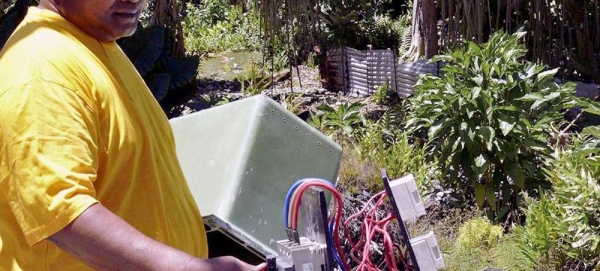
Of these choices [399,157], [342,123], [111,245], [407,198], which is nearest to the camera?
[111,245]

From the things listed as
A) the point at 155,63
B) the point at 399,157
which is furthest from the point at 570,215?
the point at 155,63

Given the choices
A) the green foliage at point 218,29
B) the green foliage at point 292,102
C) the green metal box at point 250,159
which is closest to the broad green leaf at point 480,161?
the green foliage at point 292,102

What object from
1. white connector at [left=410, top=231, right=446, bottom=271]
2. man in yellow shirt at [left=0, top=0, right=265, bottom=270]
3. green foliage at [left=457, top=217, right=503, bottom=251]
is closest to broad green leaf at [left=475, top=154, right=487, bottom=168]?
green foliage at [left=457, top=217, right=503, bottom=251]

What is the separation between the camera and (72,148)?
58.2 inches

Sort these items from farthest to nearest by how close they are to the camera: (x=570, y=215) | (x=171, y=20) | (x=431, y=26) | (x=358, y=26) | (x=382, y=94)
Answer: (x=358, y=26) < (x=171, y=20) < (x=382, y=94) < (x=431, y=26) < (x=570, y=215)

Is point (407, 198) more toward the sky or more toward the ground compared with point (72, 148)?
more toward the ground

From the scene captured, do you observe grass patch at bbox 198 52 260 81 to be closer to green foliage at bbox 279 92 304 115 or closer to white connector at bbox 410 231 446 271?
green foliage at bbox 279 92 304 115

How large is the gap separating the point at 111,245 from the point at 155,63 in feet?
25.9

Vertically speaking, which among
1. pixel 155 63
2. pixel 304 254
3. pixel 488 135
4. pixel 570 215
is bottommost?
pixel 570 215

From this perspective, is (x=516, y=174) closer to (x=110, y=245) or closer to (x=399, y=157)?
(x=399, y=157)

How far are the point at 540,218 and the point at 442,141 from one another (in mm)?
1096

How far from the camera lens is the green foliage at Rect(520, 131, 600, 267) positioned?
200 inches

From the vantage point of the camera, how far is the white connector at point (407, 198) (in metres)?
2.44

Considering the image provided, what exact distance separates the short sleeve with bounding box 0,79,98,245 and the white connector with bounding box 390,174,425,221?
1101 mm
